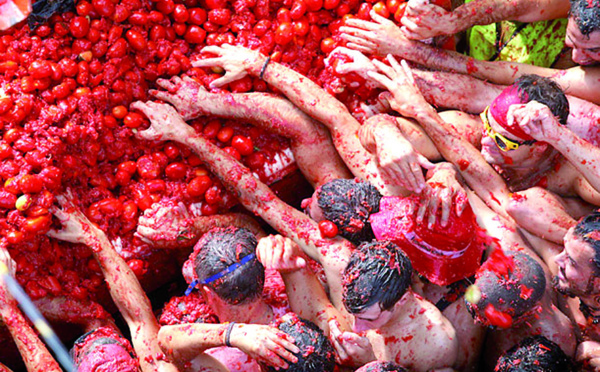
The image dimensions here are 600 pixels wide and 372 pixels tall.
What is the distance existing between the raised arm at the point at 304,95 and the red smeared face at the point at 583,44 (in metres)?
1.22

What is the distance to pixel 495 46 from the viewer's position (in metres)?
4.14

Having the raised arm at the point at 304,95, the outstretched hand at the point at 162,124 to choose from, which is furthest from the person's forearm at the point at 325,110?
the outstretched hand at the point at 162,124

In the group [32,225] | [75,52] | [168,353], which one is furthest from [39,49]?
[168,353]

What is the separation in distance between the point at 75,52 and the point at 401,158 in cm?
178

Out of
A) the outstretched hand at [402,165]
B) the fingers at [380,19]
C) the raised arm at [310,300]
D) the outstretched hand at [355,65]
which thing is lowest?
the raised arm at [310,300]

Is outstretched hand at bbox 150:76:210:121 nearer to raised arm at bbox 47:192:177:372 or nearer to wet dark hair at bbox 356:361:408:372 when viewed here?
raised arm at bbox 47:192:177:372

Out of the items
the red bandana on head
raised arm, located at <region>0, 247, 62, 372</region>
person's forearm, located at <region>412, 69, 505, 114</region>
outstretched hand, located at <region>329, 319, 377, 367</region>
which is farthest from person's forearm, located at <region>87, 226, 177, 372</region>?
the red bandana on head

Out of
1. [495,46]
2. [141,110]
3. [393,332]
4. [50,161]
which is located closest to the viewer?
[393,332]

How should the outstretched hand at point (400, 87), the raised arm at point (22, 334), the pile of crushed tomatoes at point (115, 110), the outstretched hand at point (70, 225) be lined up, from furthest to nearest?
the outstretched hand at point (400, 87), the outstretched hand at point (70, 225), the pile of crushed tomatoes at point (115, 110), the raised arm at point (22, 334)

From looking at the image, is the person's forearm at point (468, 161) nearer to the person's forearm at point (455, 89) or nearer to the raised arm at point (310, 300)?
the person's forearm at point (455, 89)

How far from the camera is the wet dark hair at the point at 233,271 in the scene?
296cm

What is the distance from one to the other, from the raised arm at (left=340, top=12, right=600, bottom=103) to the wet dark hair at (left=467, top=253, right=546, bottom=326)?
1.30 m

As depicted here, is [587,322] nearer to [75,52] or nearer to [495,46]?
Result: [495,46]

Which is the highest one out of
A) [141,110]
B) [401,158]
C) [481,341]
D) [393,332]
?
[141,110]
